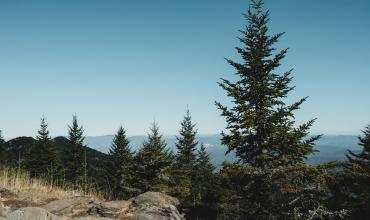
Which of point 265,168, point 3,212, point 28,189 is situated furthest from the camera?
point 265,168

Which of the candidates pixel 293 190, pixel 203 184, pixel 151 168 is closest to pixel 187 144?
pixel 203 184

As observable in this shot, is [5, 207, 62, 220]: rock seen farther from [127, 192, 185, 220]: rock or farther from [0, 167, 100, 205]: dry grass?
[0, 167, 100, 205]: dry grass

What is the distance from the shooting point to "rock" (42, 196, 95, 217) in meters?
8.28

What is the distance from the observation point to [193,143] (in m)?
49.6

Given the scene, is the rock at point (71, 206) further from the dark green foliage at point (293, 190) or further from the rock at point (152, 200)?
the dark green foliage at point (293, 190)

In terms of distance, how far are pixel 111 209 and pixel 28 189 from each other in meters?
2.91

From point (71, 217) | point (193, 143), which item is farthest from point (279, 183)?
point (193, 143)

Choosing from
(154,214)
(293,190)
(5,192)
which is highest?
(5,192)

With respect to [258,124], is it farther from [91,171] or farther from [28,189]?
[91,171]

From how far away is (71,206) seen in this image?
855 centimetres

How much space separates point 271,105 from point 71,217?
13.0 m

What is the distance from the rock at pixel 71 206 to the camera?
27.2ft

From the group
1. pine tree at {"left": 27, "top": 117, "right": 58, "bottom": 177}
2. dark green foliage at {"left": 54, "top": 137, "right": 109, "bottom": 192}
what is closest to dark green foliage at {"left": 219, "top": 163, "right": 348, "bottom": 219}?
dark green foliage at {"left": 54, "top": 137, "right": 109, "bottom": 192}

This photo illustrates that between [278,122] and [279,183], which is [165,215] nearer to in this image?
[279,183]
